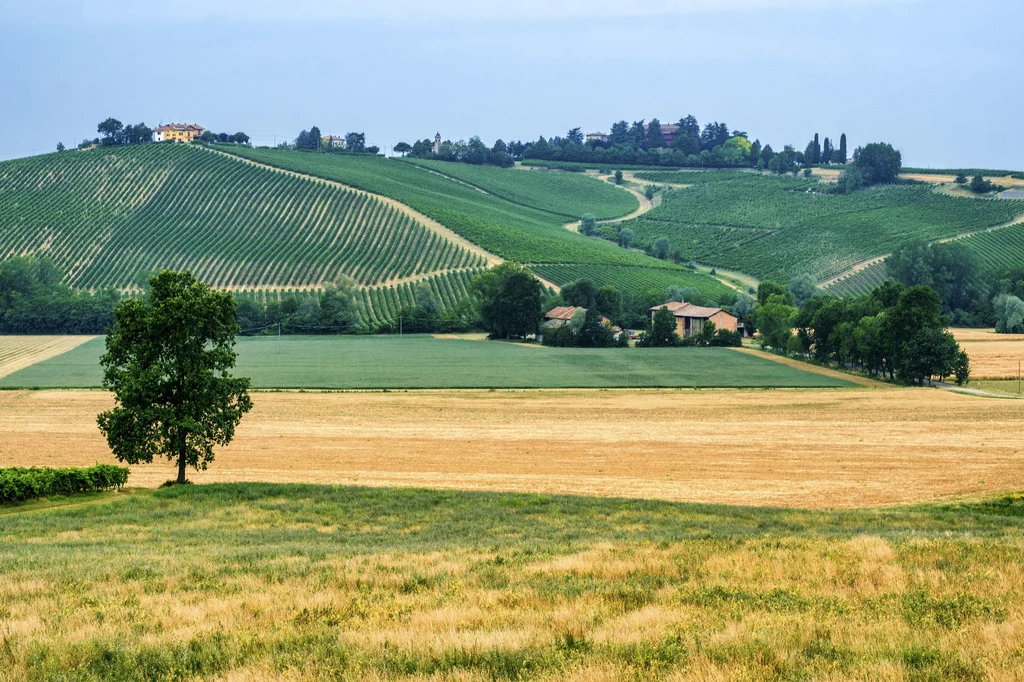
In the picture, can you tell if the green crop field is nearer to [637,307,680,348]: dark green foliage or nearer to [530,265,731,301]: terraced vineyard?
[530,265,731,301]: terraced vineyard

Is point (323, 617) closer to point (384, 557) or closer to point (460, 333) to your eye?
point (384, 557)

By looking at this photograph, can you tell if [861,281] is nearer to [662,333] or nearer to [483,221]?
[483,221]

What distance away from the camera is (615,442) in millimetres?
48438

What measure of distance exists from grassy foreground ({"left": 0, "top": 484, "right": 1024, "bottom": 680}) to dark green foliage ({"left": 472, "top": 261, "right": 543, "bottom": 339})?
81.0 meters

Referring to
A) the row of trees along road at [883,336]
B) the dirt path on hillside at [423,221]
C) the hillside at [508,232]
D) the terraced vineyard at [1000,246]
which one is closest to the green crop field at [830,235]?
the terraced vineyard at [1000,246]

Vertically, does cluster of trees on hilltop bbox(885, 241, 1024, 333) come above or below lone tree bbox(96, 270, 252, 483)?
above

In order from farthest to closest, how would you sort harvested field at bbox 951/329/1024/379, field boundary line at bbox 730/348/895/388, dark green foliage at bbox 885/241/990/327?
dark green foliage at bbox 885/241/990/327 < harvested field at bbox 951/329/1024/379 < field boundary line at bbox 730/348/895/388

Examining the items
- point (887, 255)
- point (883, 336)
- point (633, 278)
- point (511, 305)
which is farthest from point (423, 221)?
point (883, 336)

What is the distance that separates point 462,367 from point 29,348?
141 feet

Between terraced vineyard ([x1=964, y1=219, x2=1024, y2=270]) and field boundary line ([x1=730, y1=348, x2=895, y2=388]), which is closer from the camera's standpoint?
field boundary line ([x1=730, y1=348, x2=895, y2=388])

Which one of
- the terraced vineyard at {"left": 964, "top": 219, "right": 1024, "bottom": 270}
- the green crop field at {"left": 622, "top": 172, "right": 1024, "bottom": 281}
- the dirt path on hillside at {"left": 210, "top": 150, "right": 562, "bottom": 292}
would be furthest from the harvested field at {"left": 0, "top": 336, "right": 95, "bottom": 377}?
the terraced vineyard at {"left": 964, "top": 219, "right": 1024, "bottom": 270}

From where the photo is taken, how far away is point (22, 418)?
182ft

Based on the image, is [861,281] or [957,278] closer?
[957,278]

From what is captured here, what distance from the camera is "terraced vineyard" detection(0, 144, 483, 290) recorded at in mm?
134750
